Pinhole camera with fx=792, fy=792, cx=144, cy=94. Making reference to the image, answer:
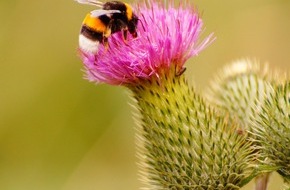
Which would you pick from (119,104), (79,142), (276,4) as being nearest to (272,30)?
(276,4)

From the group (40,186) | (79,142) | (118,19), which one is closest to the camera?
(118,19)

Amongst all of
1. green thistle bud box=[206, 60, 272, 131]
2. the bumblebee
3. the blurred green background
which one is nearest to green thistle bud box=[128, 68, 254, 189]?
green thistle bud box=[206, 60, 272, 131]

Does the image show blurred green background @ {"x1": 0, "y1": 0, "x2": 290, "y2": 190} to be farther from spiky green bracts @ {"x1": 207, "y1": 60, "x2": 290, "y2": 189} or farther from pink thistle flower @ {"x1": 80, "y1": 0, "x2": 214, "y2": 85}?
pink thistle flower @ {"x1": 80, "y1": 0, "x2": 214, "y2": 85}

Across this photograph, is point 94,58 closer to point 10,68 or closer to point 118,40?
point 118,40

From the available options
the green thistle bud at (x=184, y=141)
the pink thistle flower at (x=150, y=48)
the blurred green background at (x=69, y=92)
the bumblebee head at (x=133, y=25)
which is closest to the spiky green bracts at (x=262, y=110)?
the green thistle bud at (x=184, y=141)

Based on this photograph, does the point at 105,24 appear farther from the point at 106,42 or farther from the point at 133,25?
the point at 133,25
